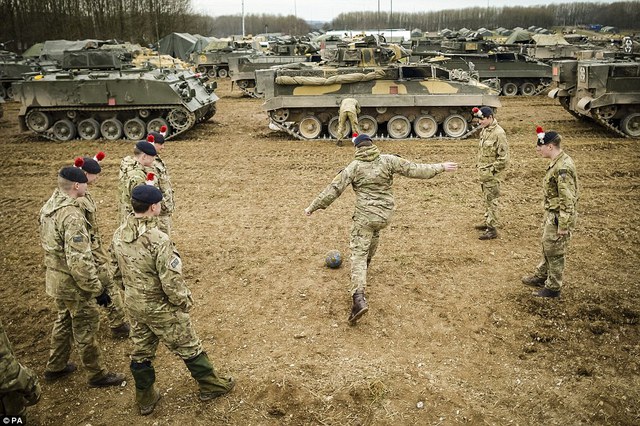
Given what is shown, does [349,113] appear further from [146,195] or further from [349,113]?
[146,195]

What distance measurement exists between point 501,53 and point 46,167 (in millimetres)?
16393

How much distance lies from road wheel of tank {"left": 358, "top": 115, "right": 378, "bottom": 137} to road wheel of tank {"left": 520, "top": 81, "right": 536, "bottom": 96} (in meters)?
10.5

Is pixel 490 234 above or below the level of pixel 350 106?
below

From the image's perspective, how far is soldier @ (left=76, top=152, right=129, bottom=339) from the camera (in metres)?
5.04

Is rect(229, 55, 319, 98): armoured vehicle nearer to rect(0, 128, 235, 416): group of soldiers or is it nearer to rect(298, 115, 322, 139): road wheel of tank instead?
rect(298, 115, 322, 139): road wheel of tank

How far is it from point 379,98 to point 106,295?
10.1 metres

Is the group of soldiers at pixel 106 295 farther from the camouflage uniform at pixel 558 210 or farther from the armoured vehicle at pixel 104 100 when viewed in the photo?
the armoured vehicle at pixel 104 100

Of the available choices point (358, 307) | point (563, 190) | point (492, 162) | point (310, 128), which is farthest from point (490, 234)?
point (310, 128)

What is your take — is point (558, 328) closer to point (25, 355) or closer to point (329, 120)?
point (25, 355)

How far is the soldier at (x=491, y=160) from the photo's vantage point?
25.2ft

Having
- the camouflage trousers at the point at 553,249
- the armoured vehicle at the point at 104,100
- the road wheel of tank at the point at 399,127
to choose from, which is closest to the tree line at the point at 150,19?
the armoured vehicle at the point at 104,100

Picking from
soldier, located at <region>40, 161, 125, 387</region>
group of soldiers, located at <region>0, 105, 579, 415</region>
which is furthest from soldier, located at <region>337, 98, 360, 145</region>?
soldier, located at <region>40, 161, 125, 387</region>

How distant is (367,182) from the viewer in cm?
581

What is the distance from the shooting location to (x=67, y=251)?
4504mm
